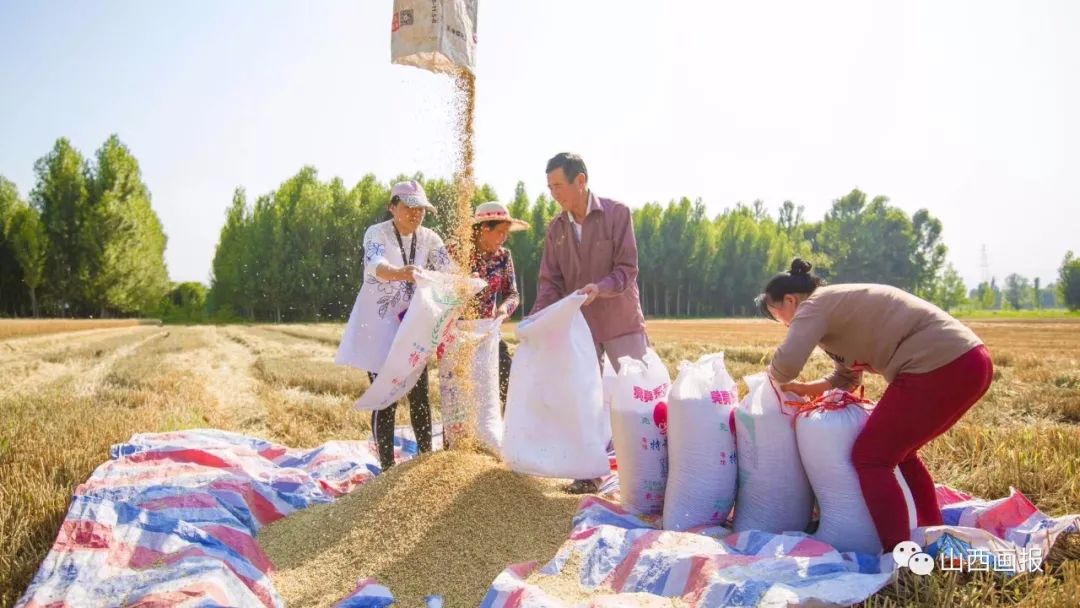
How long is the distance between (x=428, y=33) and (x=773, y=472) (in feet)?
8.61

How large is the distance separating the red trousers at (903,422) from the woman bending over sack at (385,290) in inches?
88.3

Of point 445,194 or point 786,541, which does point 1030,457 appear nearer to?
point 786,541

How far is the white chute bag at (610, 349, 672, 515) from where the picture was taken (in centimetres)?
282

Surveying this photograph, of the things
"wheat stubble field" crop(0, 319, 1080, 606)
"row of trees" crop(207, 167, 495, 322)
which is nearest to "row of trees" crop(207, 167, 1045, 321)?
"row of trees" crop(207, 167, 495, 322)

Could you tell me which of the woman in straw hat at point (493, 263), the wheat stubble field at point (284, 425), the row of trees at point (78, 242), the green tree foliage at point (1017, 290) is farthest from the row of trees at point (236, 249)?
the green tree foliage at point (1017, 290)

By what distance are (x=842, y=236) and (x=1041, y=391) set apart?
4988 centimetres

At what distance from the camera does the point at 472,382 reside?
365 centimetres

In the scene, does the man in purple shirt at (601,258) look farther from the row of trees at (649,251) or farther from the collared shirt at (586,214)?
the row of trees at (649,251)

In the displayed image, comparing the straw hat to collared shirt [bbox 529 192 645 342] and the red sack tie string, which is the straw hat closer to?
collared shirt [bbox 529 192 645 342]

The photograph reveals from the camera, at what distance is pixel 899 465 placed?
2484mm

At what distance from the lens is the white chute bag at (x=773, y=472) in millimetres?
2488

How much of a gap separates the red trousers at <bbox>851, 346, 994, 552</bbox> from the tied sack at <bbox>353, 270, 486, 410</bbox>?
80.7 inches

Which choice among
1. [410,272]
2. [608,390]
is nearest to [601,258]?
[608,390]

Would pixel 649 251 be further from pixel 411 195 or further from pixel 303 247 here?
pixel 411 195
